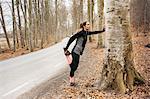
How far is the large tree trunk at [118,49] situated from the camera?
8953 millimetres

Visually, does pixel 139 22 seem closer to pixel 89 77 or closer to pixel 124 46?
pixel 89 77

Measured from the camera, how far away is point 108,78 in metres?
9.07


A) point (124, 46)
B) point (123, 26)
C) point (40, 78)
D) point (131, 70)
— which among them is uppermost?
point (123, 26)

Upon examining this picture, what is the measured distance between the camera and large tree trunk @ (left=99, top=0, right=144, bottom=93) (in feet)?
29.4

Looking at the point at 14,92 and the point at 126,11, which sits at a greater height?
the point at 126,11

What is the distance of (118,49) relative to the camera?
9023 mm

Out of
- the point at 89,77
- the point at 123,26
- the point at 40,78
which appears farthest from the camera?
the point at 40,78

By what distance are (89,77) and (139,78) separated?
2.69 meters

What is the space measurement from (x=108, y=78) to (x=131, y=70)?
27.8 inches

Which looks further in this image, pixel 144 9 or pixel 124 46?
pixel 144 9

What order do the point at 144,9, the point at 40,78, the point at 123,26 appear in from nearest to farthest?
the point at 123,26, the point at 40,78, the point at 144,9

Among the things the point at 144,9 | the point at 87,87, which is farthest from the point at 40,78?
the point at 144,9

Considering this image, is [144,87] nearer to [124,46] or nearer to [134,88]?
[134,88]

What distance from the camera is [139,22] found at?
2497cm
